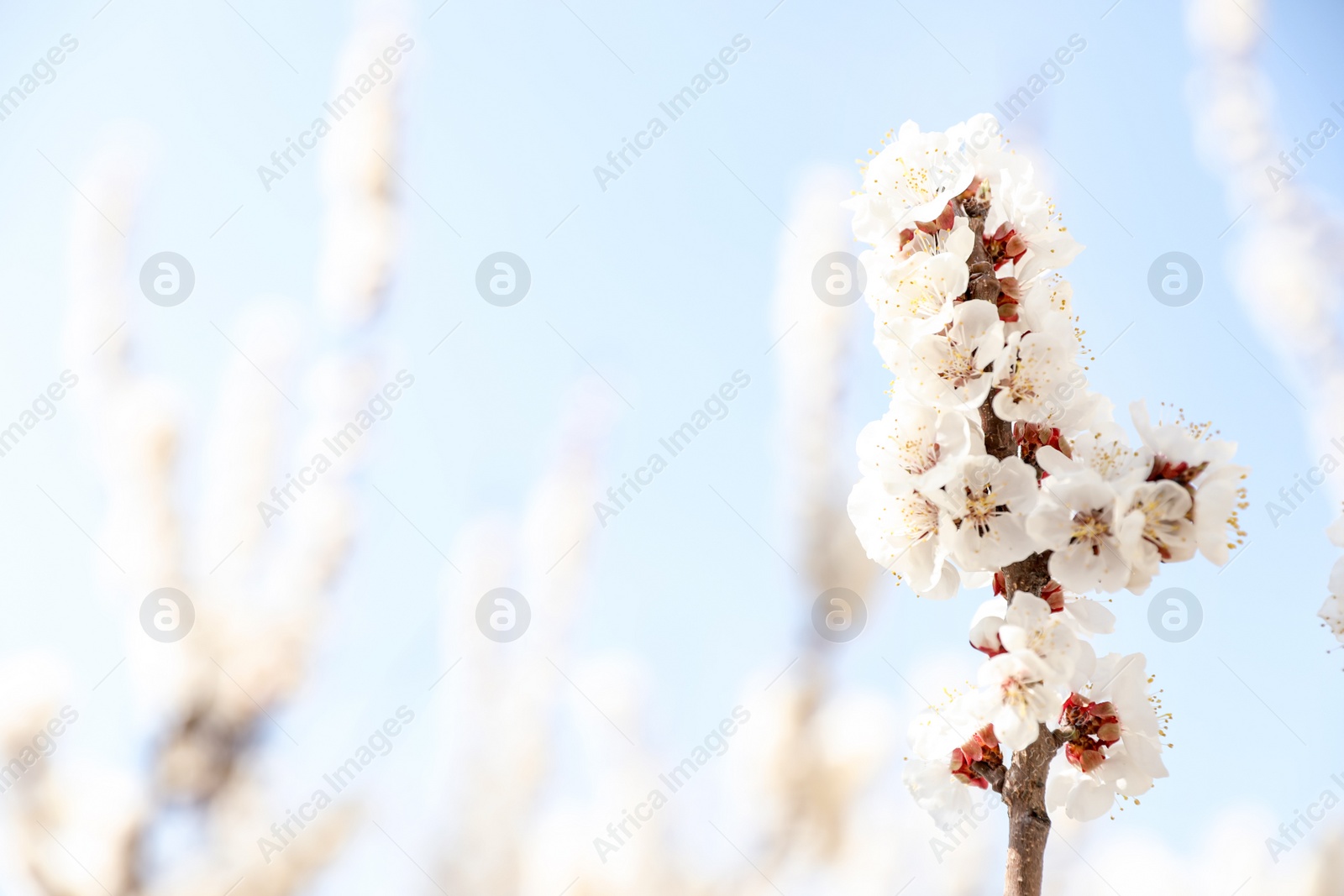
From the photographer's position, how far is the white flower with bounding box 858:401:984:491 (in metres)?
1.32

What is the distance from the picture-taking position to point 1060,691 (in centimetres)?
124

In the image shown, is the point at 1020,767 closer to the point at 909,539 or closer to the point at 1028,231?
the point at 909,539

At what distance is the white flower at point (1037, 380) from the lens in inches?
51.6

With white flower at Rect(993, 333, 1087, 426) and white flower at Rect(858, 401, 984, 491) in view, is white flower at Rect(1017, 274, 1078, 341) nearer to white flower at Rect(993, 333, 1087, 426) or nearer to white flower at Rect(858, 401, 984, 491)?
white flower at Rect(993, 333, 1087, 426)

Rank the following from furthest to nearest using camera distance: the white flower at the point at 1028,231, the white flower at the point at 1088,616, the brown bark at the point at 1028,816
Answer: the white flower at the point at 1028,231
the white flower at the point at 1088,616
the brown bark at the point at 1028,816

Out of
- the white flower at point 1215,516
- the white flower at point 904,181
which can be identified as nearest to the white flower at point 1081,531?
the white flower at point 1215,516

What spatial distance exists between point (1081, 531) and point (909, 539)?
0.27 m

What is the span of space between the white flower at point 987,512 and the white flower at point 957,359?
108mm

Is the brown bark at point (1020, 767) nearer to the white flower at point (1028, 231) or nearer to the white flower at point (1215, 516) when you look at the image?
the white flower at point (1028, 231)

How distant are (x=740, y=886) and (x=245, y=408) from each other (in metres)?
4.04

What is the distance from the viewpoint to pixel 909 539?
138 centimetres

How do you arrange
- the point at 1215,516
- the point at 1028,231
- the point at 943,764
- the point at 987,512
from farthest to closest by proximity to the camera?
the point at 1028,231 → the point at 943,764 → the point at 987,512 → the point at 1215,516

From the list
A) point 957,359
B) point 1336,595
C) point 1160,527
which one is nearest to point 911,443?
point 957,359

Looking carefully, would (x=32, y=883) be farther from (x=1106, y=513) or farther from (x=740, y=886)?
(x=1106, y=513)
